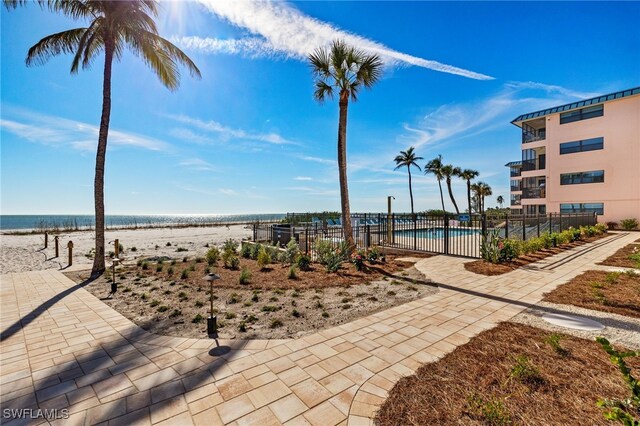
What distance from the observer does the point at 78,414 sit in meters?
2.31

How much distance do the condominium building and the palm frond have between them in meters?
33.2

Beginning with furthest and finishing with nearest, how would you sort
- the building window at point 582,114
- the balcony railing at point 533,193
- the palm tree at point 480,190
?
the palm tree at point 480,190, the balcony railing at point 533,193, the building window at point 582,114

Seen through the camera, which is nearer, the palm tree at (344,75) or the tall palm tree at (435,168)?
the palm tree at (344,75)

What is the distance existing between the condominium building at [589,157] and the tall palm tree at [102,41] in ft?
101

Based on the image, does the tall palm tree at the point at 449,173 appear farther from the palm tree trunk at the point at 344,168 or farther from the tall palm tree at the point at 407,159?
the palm tree trunk at the point at 344,168

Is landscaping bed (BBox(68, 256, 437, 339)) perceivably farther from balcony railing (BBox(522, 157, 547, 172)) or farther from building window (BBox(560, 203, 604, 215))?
balcony railing (BBox(522, 157, 547, 172))

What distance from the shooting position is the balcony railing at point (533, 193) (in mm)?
25422

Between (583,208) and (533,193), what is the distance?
409 cm

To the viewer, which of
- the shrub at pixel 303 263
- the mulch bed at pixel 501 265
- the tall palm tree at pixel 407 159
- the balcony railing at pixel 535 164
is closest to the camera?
the mulch bed at pixel 501 265

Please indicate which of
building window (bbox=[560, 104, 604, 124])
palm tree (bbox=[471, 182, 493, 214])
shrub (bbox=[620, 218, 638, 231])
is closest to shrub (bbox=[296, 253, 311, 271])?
shrub (bbox=[620, 218, 638, 231])

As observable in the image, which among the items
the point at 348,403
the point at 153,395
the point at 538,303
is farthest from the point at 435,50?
the point at 153,395

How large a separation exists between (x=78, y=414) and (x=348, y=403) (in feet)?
7.92

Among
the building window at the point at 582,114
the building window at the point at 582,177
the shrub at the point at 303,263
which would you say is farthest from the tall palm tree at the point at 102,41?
the building window at the point at 582,177

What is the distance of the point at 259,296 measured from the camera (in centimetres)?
581
